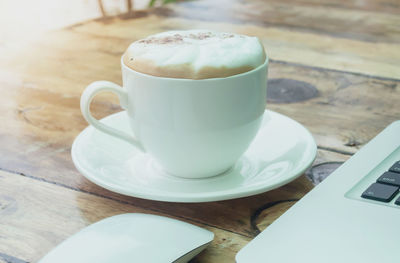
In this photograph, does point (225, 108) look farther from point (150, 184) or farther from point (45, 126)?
point (45, 126)

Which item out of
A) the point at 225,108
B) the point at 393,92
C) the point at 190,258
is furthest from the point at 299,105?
the point at 190,258

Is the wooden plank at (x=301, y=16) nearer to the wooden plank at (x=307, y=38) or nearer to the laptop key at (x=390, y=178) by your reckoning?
the wooden plank at (x=307, y=38)

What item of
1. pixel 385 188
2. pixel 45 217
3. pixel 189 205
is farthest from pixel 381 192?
pixel 45 217

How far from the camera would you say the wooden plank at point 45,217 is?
43 centimetres

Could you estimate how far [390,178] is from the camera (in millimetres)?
436

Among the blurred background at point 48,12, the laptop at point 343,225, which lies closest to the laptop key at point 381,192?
the laptop at point 343,225

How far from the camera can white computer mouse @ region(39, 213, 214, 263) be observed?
1.22ft

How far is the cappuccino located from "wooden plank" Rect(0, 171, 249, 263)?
5.4 inches

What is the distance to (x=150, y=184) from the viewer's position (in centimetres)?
53

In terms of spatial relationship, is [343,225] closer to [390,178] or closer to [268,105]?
[390,178]

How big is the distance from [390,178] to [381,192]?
0.07 feet

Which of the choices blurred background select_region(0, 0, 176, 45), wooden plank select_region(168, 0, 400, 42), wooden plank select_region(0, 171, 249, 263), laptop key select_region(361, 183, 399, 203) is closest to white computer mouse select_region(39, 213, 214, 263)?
wooden plank select_region(0, 171, 249, 263)

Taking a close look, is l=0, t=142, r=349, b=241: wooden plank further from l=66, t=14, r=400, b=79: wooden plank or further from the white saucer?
l=66, t=14, r=400, b=79: wooden plank

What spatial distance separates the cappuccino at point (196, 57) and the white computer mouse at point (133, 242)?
14cm
